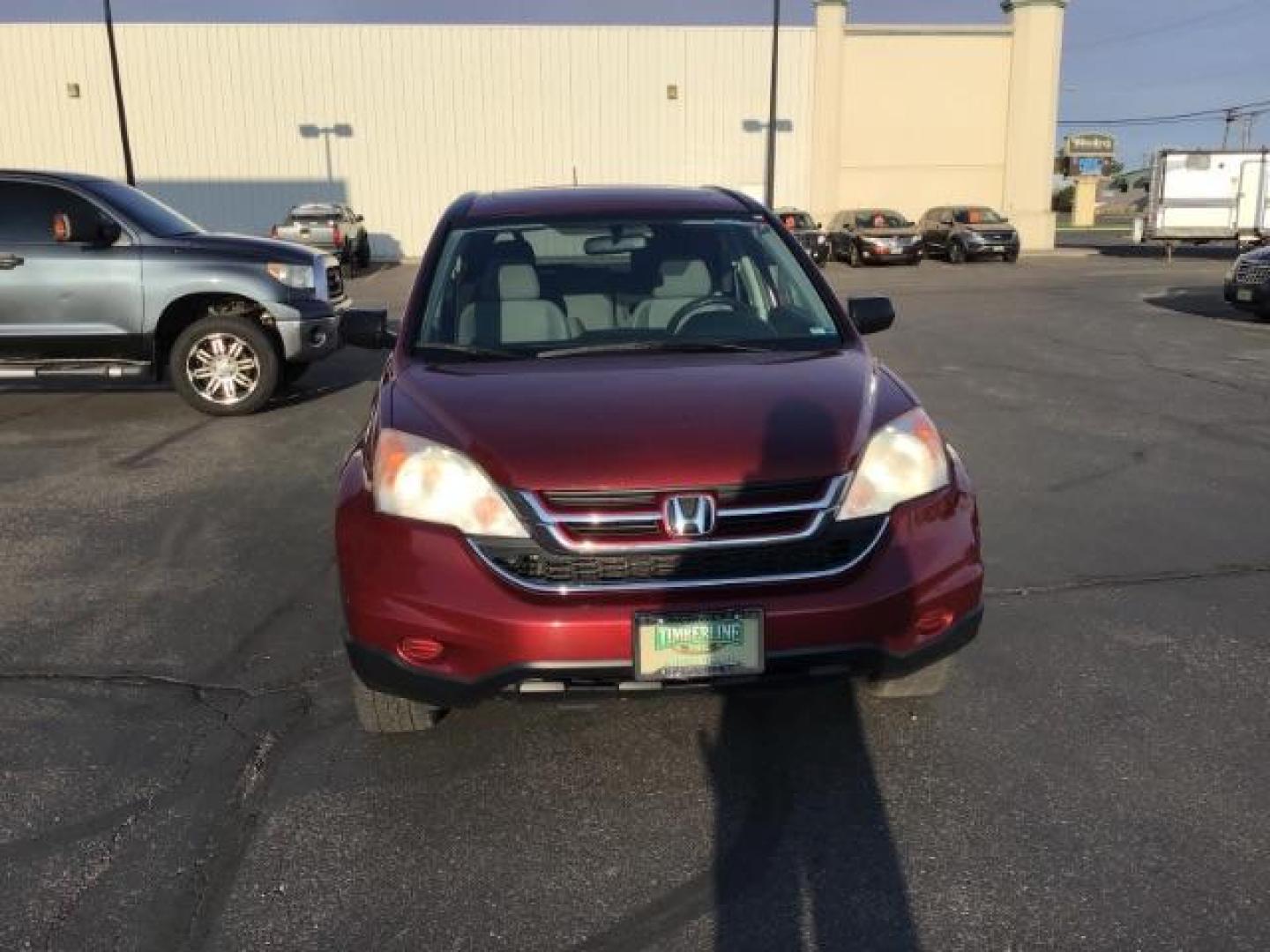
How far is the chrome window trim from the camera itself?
2.79 m

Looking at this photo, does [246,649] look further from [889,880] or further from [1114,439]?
[1114,439]

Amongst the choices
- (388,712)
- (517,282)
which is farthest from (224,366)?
(388,712)

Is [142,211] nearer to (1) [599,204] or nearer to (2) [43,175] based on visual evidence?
(2) [43,175]

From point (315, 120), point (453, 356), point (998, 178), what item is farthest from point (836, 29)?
point (453, 356)

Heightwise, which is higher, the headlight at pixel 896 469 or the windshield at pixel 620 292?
the windshield at pixel 620 292

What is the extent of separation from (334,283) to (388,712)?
6.95 meters

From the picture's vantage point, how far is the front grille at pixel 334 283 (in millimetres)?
9219

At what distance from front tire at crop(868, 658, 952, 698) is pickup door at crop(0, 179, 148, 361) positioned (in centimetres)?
701

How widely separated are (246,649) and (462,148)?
Answer: 3160 centimetres

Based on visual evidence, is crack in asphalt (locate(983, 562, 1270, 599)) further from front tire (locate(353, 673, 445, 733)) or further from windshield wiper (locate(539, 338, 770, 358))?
front tire (locate(353, 673, 445, 733))

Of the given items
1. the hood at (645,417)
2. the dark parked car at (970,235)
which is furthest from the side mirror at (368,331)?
the dark parked car at (970,235)

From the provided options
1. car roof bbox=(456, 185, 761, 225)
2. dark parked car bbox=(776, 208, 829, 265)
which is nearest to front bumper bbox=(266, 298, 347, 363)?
car roof bbox=(456, 185, 761, 225)

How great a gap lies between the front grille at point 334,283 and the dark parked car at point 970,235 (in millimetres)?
23755

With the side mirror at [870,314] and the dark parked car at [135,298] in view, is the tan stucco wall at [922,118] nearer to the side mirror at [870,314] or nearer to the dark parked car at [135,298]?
the dark parked car at [135,298]
